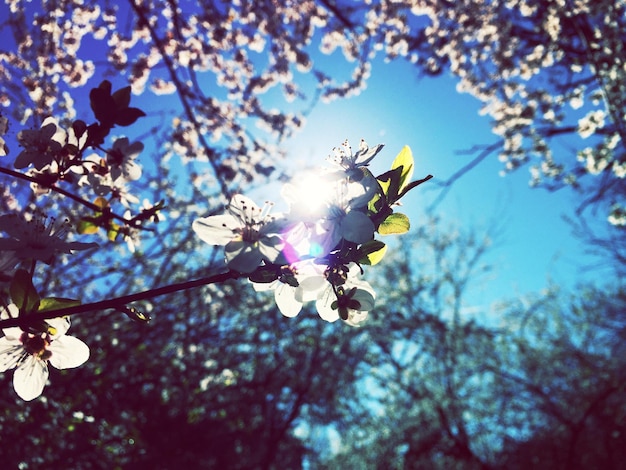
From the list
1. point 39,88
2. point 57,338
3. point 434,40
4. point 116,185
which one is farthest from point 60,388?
point 434,40

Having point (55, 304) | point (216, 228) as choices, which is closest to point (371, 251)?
point (216, 228)

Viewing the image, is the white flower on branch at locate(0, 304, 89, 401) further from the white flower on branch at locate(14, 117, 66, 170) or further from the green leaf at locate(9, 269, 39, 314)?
the white flower on branch at locate(14, 117, 66, 170)

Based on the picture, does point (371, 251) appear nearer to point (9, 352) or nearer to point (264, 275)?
point (264, 275)

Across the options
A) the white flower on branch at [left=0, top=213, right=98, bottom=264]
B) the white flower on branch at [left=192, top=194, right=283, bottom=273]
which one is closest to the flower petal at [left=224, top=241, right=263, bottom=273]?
the white flower on branch at [left=192, top=194, right=283, bottom=273]

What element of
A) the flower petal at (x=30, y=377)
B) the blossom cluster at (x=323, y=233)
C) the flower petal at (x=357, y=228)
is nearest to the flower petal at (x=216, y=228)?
the blossom cluster at (x=323, y=233)

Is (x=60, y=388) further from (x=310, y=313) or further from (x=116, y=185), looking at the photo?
(x=310, y=313)

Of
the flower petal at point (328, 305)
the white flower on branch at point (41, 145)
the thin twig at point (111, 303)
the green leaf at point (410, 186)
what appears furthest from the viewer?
the white flower on branch at point (41, 145)

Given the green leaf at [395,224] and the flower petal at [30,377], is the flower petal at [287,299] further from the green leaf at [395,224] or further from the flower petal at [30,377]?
the flower petal at [30,377]
